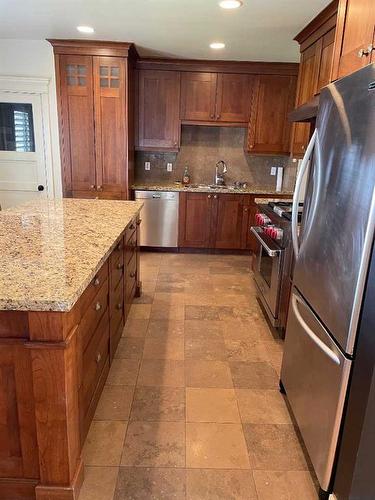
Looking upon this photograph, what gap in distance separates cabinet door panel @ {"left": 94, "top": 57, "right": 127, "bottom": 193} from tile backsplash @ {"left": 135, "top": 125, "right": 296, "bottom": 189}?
88 centimetres

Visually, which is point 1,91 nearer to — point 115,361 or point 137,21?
point 137,21

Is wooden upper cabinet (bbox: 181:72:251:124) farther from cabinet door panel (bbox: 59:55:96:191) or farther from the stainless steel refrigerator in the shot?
the stainless steel refrigerator

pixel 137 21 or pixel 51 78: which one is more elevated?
pixel 137 21

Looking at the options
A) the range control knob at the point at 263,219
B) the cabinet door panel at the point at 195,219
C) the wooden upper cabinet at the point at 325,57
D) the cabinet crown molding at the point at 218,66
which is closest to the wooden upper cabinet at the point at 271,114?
the cabinet crown molding at the point at 218,66

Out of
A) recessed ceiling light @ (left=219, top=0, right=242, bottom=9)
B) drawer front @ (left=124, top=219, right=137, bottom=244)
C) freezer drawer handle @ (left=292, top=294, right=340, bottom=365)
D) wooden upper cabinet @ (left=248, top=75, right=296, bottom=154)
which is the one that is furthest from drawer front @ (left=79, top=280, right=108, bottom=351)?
wooden upper cabinet @ (left=248, top=75, right=296, bottom=154)

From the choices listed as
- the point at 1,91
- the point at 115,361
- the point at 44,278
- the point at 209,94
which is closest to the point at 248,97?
the point at 209,94

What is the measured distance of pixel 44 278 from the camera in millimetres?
1312

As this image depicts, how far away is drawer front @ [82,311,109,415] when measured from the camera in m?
1.61

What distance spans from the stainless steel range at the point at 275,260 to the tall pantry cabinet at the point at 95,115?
6.52ft

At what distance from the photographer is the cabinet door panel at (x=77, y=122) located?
4.05 m

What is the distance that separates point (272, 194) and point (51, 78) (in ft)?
9.99

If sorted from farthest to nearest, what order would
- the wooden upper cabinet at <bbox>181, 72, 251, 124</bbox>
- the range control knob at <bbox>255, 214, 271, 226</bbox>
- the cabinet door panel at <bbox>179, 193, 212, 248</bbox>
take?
1. the cabinet door panel at <bbox>179, 193, 212, 248</bbox>
2. the wooden upper cabinet at <bbox>181, 72, 251, 124</bbox>
3. the range control knob at <bbox>255, 214, 271, 226</bbox>

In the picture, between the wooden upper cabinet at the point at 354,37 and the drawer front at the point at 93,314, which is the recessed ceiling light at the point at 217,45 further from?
the drawer front at the point at 93,314

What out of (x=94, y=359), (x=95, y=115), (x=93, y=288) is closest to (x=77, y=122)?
(x=95, y=115)
